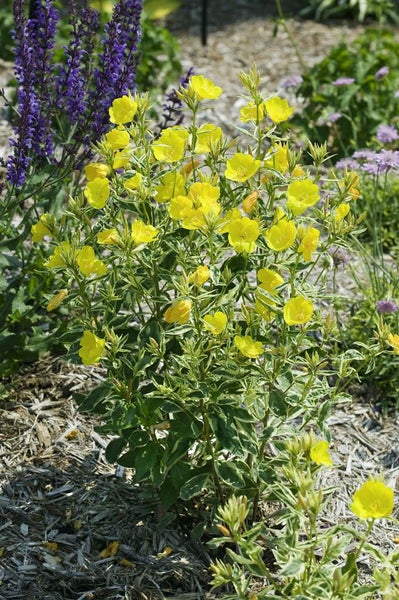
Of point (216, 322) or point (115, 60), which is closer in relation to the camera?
point (216, 322)

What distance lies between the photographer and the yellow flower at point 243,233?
2.57 m

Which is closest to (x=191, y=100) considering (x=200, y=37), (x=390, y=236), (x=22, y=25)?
(x=22, y=25)

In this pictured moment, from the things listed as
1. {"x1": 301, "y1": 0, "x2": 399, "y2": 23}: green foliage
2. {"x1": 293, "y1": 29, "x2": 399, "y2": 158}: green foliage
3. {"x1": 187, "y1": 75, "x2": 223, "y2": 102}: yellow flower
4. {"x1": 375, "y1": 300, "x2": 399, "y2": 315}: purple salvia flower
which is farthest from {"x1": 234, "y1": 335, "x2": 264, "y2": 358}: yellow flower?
{"x1": 301, "y1": 0, "x2": 399, "y2": 23}: green foliage

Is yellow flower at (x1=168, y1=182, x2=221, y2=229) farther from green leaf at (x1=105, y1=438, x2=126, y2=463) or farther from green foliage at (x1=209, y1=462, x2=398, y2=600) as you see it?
green leaf at (x1=105, y1=438, x2=126, y2=463)

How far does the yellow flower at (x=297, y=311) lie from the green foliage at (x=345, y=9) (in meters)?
5.96

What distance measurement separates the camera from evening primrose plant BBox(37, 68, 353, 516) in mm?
2621

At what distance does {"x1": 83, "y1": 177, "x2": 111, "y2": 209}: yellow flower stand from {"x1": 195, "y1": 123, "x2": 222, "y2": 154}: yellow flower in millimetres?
323

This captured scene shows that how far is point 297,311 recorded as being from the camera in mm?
2545

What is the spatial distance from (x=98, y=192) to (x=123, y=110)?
271mm

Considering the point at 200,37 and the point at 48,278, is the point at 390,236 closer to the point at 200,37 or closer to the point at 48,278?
the point at 48,278

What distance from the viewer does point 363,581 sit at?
309 cm

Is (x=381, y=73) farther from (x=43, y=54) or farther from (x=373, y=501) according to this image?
(x=373, y=501)

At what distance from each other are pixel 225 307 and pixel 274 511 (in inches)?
34.2

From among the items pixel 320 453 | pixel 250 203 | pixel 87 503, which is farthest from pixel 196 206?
pixel 87 503
